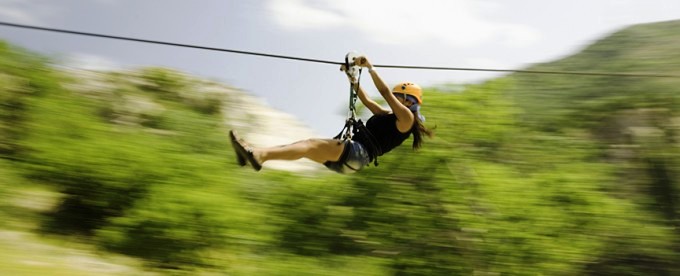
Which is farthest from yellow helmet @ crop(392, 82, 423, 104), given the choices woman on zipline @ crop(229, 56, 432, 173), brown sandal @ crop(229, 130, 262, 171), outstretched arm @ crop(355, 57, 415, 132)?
brown sandal @ crop(229, 130, 262, 171)

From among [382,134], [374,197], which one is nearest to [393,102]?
[382,134]

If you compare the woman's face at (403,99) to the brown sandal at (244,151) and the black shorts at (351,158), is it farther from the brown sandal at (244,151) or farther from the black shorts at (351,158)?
the brown sandal at (244,151)

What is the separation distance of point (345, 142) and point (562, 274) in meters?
7.04

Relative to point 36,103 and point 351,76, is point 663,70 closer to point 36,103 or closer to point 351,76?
point 36,103

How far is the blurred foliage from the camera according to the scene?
9742 millimetres

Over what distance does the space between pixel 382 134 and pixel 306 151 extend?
0.69 meters

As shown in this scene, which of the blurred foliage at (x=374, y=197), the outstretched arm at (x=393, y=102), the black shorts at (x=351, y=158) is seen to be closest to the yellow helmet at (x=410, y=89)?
the outstretched arm at (x=393, y=102)

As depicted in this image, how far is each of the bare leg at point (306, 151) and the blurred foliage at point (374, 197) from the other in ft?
17.4

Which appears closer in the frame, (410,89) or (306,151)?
(306,151)

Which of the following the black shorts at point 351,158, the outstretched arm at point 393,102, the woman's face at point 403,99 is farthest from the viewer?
the woman's face at point 403,99

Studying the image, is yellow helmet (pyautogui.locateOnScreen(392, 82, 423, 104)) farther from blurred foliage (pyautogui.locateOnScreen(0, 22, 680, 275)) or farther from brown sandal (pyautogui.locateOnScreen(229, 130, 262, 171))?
blurred foliage (pyautogui.locateOnScreen(0, 22, 680, 275))

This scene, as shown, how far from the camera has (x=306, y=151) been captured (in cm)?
383

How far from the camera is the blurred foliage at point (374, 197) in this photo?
9.74 m

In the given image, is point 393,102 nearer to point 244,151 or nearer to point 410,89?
point 410,89
